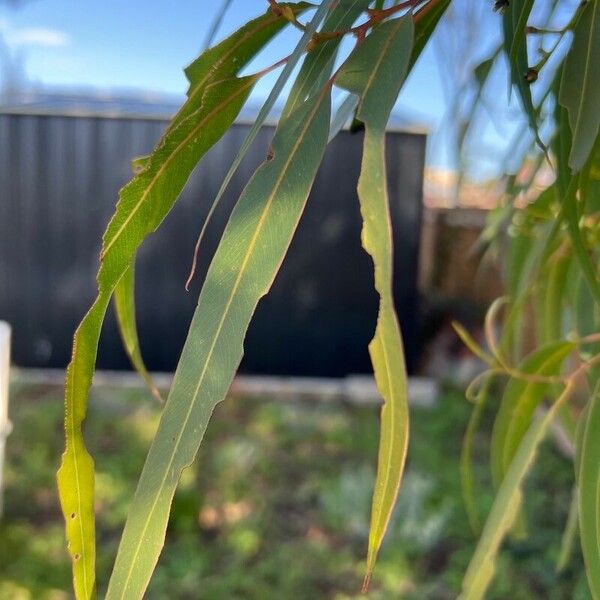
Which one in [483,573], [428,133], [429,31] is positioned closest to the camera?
[429,31]

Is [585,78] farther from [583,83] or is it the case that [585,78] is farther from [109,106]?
[109,106]

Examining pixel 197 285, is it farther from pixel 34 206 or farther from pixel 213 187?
pixel 34 206

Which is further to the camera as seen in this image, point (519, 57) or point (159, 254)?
point (159, 254)

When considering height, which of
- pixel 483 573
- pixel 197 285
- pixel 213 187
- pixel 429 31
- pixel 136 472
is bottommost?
pixel 136 472

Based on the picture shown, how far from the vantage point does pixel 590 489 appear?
0.55 metres

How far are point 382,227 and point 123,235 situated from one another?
5.7 inches

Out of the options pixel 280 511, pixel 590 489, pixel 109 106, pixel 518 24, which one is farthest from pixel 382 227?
pixel 109 106

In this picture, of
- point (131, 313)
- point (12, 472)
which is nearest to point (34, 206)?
point (12, 472)

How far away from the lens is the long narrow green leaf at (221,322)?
339 millimetres

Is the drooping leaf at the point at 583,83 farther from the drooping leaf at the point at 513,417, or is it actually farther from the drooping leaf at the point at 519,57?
the drooping leaf at the point at 513,417

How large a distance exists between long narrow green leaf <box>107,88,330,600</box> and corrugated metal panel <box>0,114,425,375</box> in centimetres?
297

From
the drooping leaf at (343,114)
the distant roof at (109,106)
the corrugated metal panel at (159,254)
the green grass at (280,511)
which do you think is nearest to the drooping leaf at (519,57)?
the drooping leaf at (343,114)

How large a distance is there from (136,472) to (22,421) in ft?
1.82

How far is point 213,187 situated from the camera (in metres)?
3.29
